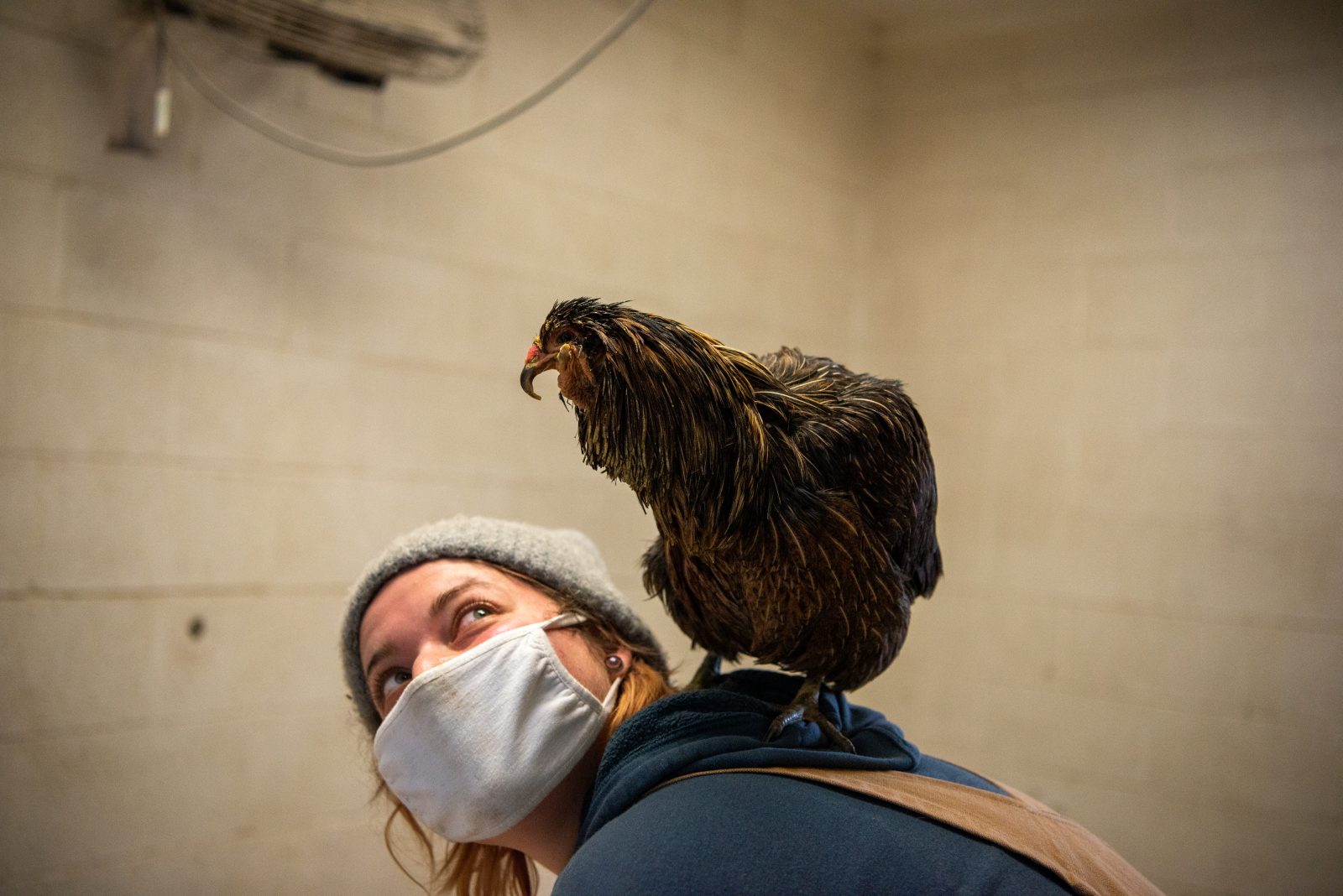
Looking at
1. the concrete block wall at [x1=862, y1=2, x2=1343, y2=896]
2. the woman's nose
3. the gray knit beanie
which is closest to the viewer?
the woman's nose

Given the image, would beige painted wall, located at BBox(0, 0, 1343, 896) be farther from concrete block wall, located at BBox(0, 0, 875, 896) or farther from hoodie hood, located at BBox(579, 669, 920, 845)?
hoodie hood, located at BBox(579, 669, 920, 845)

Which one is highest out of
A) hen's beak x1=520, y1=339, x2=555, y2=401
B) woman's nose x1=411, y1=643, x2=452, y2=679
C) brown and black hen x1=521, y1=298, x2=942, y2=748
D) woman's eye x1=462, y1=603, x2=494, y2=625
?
hen's beak x1=520, y1=339, x2=555, y2=401

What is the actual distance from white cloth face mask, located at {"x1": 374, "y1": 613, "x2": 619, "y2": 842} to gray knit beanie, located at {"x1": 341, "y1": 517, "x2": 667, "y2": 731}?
Answer: 0.15 metres

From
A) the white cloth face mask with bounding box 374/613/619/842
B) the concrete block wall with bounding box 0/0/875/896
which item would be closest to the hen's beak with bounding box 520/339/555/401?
the white cloth face mask with bounding box 374/613/619/842

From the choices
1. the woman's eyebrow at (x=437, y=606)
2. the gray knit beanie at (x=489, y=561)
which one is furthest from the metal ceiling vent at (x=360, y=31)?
the woman's eyebrow at (x=437, y=606)

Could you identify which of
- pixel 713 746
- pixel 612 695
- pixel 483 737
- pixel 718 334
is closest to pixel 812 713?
pixel 713 746

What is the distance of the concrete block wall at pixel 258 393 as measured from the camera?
5.48ft

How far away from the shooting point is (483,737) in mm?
931

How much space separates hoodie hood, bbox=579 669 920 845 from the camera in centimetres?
86

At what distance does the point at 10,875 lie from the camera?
1638 millimetres

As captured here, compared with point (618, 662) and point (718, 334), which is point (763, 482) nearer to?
point (618, 662)

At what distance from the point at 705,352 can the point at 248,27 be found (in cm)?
135

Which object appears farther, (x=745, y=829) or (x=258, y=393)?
(x=258, y=393)

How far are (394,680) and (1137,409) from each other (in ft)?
6.54
